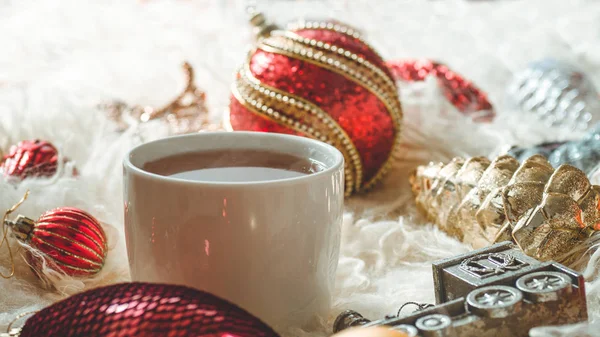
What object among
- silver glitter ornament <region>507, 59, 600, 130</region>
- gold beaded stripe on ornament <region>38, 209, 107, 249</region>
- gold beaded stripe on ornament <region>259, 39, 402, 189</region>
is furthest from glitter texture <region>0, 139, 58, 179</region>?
silver glitter ornament <region>507, 59, 600, 130</region>

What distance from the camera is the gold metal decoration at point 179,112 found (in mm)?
896

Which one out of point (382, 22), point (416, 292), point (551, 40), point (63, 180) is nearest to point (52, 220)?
point (63, 180)

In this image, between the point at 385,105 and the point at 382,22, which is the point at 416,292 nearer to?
the point at 385,105

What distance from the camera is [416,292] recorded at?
521 mm

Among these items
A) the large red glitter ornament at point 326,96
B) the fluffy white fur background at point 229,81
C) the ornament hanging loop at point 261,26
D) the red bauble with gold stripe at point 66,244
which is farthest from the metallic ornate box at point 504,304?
the ornament hanging loop at point 261,26

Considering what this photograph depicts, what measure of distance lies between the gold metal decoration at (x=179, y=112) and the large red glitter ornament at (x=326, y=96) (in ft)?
0.49

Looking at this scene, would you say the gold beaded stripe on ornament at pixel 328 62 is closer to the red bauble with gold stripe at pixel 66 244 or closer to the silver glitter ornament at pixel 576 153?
the silver glitter ornament at pixel 576 153

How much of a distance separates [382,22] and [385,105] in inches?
15.5

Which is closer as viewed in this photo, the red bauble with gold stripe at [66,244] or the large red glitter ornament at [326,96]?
the red bauble with gold stripe at [66,244]

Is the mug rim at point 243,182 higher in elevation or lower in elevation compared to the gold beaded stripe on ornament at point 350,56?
lower

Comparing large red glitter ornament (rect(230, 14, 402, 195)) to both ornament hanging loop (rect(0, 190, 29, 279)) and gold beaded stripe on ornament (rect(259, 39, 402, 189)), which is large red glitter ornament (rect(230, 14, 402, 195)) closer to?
gold beaded stripe on ornament (rect(259, 39, 402, 189))

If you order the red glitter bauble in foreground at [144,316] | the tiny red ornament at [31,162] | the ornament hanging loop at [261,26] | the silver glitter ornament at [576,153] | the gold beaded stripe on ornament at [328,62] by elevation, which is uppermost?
the ornament hanging loop at [261,26]

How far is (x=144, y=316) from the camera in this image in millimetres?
361

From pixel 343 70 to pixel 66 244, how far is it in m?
0.33
